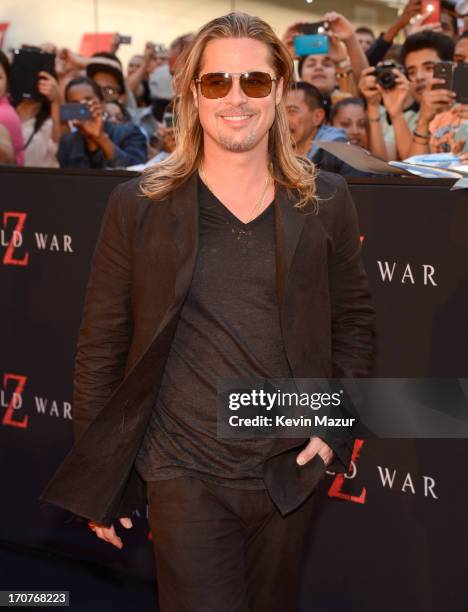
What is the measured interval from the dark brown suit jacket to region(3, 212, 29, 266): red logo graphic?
1.94m

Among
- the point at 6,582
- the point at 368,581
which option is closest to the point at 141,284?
the point at 368,581

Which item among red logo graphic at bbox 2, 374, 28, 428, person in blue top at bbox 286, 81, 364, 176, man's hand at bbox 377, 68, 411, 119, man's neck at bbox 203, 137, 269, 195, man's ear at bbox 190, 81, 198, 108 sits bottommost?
red logo graphic at bbox 2, 374, 28, 428

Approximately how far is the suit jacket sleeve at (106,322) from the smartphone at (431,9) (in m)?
4.41

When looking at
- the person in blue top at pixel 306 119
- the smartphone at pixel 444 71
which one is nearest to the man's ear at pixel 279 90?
the smartphone at pixel 444 71

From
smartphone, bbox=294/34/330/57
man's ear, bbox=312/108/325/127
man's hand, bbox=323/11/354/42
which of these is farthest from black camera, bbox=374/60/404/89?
smartphone, bbox=294/34/330/57

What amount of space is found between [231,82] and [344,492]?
1823 mm

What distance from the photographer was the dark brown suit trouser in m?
2.41

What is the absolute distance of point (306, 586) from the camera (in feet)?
12.6

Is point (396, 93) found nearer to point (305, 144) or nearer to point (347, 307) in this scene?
point (305, 144)

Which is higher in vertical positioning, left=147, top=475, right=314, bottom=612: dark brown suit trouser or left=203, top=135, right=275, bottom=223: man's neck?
left=203, top=135, right=275, bottom=223: man's neck

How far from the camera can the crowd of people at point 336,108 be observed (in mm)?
4762

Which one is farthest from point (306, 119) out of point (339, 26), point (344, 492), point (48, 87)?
point (344, 492)

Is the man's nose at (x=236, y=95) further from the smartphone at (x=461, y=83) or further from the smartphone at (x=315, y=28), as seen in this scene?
the smartphone at (x=315, y=28)

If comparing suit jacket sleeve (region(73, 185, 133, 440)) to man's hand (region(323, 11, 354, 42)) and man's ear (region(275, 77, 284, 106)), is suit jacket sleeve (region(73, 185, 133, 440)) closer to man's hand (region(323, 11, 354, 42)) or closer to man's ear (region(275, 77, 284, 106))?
man's ear (region(275, 77, 284, 106))
